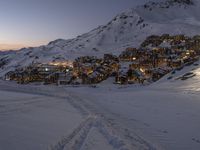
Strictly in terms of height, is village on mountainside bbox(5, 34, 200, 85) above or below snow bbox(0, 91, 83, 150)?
above

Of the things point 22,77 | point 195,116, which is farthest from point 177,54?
point 195,116

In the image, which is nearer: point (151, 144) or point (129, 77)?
point (151, 144)

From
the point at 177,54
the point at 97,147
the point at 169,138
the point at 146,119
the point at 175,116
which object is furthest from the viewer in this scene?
the point at 177,54

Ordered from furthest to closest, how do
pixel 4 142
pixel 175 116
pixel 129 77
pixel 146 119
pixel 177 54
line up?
1. pixel 177 54
2. pixel 129 77
3. pixel 175 116
4. pixel 146 119
5. pixel 4 142

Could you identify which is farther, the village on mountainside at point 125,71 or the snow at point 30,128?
the village on mountainside at point 125,71

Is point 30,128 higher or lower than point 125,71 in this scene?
lower

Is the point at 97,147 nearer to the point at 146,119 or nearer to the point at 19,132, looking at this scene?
the point at 19,132

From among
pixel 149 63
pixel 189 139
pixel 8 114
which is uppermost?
pixel 149 63

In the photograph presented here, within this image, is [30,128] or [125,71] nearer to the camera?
[30,128]

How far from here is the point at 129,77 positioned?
5010 inches

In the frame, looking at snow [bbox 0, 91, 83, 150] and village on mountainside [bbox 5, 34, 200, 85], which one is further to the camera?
village on mountainside [bbox 5, 34, 200, 85]

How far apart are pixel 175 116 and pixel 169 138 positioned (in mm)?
7863

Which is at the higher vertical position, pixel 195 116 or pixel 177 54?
pixel 177 54

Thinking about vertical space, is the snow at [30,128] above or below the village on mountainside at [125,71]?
below
